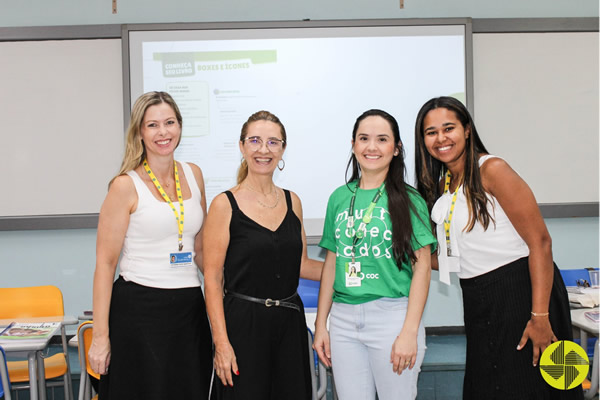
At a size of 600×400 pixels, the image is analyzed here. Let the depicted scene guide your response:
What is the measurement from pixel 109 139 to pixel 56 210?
0.72 meters

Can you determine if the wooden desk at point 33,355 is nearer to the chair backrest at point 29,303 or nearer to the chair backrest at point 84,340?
the chair backrest at point 84,340

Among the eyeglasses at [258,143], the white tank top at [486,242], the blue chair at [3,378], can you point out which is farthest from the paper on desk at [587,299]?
the blue chair at [3,378]

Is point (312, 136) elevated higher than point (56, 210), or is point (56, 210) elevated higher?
point (312, 136)

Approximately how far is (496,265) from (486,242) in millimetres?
89

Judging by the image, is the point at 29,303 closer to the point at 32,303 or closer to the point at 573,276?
the point at 32,303

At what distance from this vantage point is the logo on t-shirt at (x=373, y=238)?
1.70m

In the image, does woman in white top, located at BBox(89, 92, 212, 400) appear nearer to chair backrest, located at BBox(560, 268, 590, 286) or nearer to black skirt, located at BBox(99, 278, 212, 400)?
black skirt, located at BBox(99, 278, 212, 400)

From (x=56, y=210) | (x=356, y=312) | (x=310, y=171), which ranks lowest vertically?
(x=356, y=312)

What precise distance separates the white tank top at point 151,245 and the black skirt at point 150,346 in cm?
4

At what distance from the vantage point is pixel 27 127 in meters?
3.95

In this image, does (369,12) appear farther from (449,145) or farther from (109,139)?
(449,145)

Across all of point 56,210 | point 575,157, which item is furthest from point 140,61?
point 575,157

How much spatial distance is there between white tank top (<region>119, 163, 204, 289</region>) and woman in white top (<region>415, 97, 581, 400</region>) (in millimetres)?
997

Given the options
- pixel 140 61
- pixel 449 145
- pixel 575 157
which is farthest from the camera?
pixel 575 157
